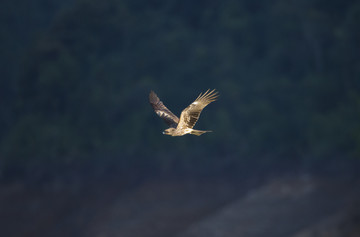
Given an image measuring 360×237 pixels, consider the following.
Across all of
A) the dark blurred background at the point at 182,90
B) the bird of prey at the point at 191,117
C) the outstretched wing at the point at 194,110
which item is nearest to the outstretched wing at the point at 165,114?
the bird of prey at the point at 191,117

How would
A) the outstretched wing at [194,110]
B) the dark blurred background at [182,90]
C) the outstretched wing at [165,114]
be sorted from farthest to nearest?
1. the dark blurred background at [182,90]
2. the outstretched wing at [165,114]
3. the outstretched wing at [194,110]

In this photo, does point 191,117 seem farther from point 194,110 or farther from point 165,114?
point 165,114

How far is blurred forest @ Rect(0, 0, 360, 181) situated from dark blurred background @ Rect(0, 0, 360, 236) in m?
0.07

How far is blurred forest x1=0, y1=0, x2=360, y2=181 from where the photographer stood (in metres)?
34.3

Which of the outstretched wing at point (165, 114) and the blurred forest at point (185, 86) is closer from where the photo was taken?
the outstretched wing at point (165, 114)

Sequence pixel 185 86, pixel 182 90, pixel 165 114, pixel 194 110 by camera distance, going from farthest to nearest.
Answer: pixel 185 86 → pixel 182 90 → pixel 165 114 → pixel 194 110

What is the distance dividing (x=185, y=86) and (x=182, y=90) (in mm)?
653

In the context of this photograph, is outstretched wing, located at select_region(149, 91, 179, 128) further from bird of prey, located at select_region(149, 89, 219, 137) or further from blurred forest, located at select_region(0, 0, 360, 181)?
blurred forest, located at select_region(0, 0, 360, 181)

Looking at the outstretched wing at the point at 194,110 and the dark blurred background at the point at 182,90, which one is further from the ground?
the dark blurred background at the point at 182,90

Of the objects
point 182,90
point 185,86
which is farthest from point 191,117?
point 185,86

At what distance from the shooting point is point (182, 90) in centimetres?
3547

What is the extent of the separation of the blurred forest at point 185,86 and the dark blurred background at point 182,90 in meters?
0.07

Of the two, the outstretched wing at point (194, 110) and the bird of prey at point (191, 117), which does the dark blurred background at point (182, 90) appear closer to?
the bird of prey at point (191, 117)

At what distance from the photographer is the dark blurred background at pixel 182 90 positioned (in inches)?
1348
